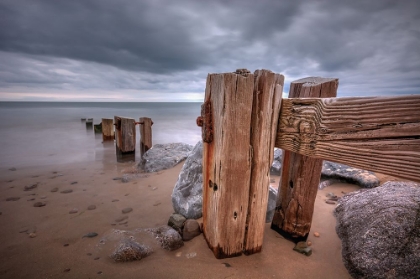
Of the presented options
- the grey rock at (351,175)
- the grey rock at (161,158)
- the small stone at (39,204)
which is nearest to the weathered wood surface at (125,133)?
the grey rock at (161,158)

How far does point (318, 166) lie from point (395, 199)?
3.72 ft

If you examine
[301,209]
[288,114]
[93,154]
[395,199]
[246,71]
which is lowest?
[93,154]

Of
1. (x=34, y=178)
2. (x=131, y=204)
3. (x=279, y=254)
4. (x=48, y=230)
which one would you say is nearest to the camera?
(x=279, y=254)

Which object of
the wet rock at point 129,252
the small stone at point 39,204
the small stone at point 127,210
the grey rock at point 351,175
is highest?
the grey rock at point 351,175

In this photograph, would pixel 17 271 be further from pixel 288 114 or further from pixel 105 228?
pixel 288 114

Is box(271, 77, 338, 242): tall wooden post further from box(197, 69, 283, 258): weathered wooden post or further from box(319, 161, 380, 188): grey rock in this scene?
box(319, 161, 380, 188): grey rock

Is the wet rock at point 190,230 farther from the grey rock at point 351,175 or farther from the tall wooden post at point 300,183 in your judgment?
the grey rock at point 351,175

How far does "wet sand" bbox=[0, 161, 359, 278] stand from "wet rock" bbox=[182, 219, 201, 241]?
7 centimetres

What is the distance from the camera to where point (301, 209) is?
2492 millimetres

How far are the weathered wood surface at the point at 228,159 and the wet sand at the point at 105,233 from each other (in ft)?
1.07

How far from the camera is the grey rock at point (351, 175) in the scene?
13.9 feet

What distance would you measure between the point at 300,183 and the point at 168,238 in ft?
5.73

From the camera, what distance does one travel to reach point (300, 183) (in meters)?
2.43

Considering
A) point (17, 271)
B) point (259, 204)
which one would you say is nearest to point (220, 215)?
point (259, 204)
